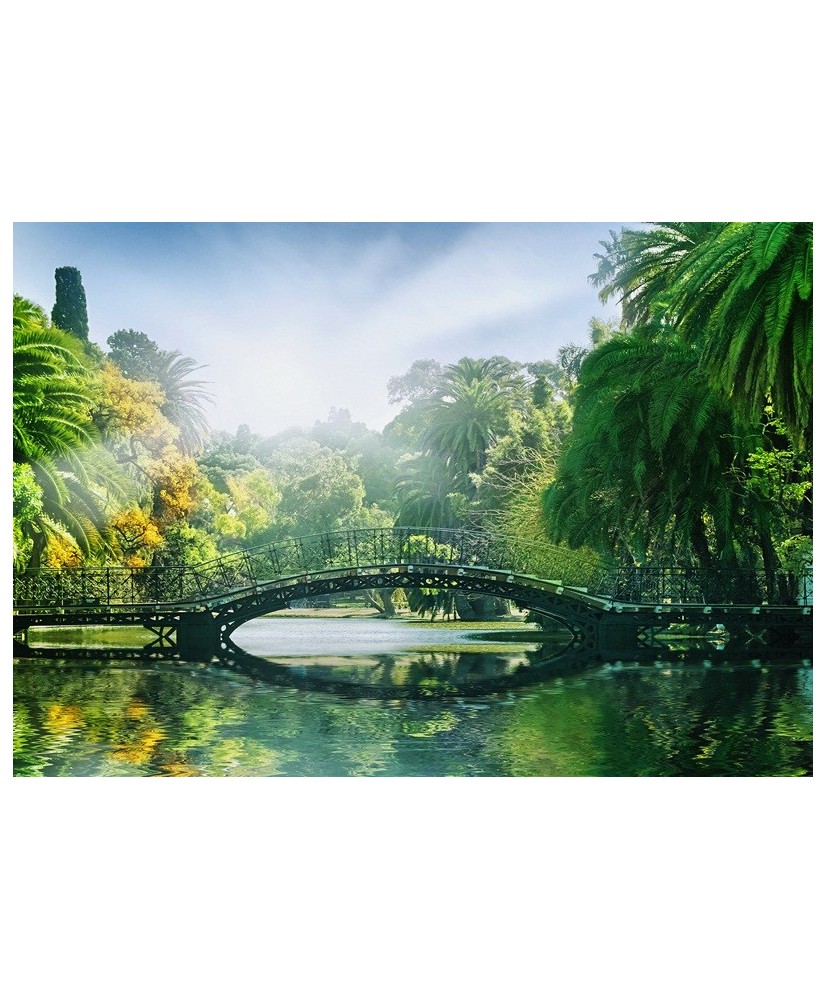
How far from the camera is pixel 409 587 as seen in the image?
13.5 m

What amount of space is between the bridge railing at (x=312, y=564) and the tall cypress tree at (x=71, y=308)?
3.13 meters

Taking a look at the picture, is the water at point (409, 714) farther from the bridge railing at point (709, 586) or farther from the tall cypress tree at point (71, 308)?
the tall cypress tree at point (71, 308)

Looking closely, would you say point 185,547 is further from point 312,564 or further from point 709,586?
point 709,586

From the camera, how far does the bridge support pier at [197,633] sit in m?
13.1

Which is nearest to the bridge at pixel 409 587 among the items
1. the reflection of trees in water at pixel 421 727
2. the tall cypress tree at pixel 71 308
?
the reflection of trees in water at pixel 421 727

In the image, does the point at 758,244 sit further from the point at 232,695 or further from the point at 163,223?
the point at 232,695

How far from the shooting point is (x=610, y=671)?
470 inches

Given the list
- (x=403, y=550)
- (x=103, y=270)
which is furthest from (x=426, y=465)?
(x=103, y=270)

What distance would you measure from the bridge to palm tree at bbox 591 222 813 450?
3330 millimetres

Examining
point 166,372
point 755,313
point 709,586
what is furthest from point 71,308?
point 709,586

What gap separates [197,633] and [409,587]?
2852mm

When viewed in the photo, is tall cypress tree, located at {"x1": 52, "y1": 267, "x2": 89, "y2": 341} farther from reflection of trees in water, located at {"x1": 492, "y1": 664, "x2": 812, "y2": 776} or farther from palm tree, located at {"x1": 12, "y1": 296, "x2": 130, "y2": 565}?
reflection of trees in water, located at {"x1": 492, "y1": 664, "x2": 812, "y2": 776}

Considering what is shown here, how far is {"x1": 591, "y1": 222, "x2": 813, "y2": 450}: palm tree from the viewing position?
305 inches

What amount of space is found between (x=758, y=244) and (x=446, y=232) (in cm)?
275
